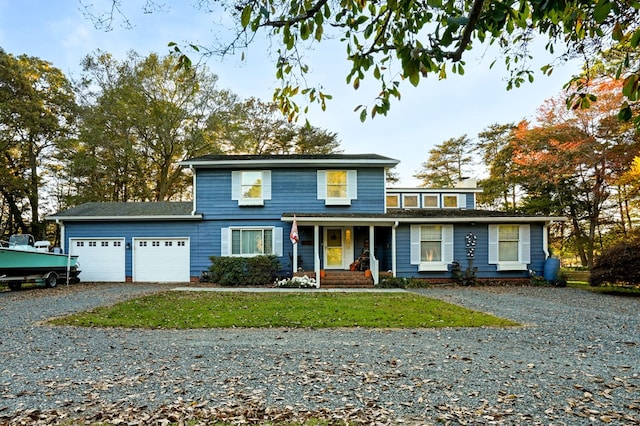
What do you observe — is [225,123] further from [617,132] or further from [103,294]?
[617,132]

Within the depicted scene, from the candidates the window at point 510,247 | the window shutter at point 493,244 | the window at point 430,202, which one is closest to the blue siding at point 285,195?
the window at point 430,202

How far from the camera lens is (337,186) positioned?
15.8m

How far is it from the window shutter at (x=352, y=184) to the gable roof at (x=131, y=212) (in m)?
6.58

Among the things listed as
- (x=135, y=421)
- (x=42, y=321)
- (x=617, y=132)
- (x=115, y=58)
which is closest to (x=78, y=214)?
(x=42, y=321)

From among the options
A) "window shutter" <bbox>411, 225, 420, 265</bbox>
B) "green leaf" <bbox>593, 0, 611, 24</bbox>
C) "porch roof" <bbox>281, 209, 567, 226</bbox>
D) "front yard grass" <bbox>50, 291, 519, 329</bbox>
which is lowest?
"front yard grass" <bbox>50, 291, 519, 329</bbox>

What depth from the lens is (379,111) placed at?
10.1 ft

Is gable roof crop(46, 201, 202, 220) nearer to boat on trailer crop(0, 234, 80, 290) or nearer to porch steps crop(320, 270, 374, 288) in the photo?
boat on trailer crop(0, 234, 80, 290)

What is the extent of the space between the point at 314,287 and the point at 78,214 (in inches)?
446

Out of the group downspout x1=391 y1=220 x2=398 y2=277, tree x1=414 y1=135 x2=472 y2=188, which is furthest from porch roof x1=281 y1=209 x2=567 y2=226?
tree x1=414 y1=135 x2=472 y2=188

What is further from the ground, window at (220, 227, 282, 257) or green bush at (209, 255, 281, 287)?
window at (220, 227, 282, 257)

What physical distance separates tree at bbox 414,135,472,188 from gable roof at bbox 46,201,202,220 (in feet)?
74.8

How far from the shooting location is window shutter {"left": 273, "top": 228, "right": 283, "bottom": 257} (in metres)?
15.4

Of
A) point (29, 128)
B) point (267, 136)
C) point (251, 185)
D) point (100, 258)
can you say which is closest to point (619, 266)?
point (251, 185)

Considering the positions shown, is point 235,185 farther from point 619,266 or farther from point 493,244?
point 619,266
